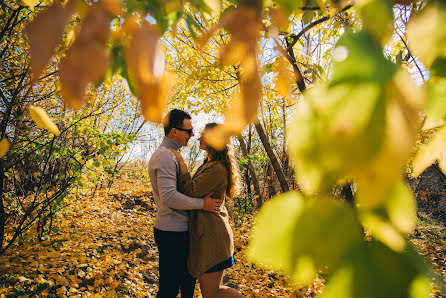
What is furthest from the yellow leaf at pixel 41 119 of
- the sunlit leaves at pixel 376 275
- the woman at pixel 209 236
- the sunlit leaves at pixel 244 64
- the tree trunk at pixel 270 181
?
the tree trunk at pixel 270 181

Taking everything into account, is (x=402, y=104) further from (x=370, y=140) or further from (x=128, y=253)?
(x=128, y=253)

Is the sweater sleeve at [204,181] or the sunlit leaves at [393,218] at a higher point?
the sweater sleeve at [204,181]

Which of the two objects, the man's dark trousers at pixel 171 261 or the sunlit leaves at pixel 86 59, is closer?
the sunlit leaves at pixel 86 59

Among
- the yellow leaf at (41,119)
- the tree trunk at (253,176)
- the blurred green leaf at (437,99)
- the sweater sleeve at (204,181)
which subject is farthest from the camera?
the tree trunk at (253,176)

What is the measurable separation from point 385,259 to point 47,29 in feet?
2.22

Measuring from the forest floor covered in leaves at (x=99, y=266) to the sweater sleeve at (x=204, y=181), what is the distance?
6.66ft

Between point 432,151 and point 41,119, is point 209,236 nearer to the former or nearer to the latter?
point 41,119

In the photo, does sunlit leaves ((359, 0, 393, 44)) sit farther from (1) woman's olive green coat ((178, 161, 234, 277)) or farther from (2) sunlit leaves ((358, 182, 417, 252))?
(1) woman's olive green coat ((178, 161, 234, 277))

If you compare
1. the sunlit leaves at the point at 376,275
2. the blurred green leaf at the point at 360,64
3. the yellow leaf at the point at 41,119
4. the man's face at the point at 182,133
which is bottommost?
the sunlit leaves at the point at 376,275

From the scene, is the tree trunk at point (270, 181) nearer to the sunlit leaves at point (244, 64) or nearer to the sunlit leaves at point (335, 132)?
the sunlit leaves at point (244, 64)

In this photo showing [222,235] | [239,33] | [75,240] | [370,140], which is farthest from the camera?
[75,240]

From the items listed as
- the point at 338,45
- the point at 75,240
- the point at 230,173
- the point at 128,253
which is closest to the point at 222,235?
the point at 230,173

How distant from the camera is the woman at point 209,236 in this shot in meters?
1.91

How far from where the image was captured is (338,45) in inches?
13.8
